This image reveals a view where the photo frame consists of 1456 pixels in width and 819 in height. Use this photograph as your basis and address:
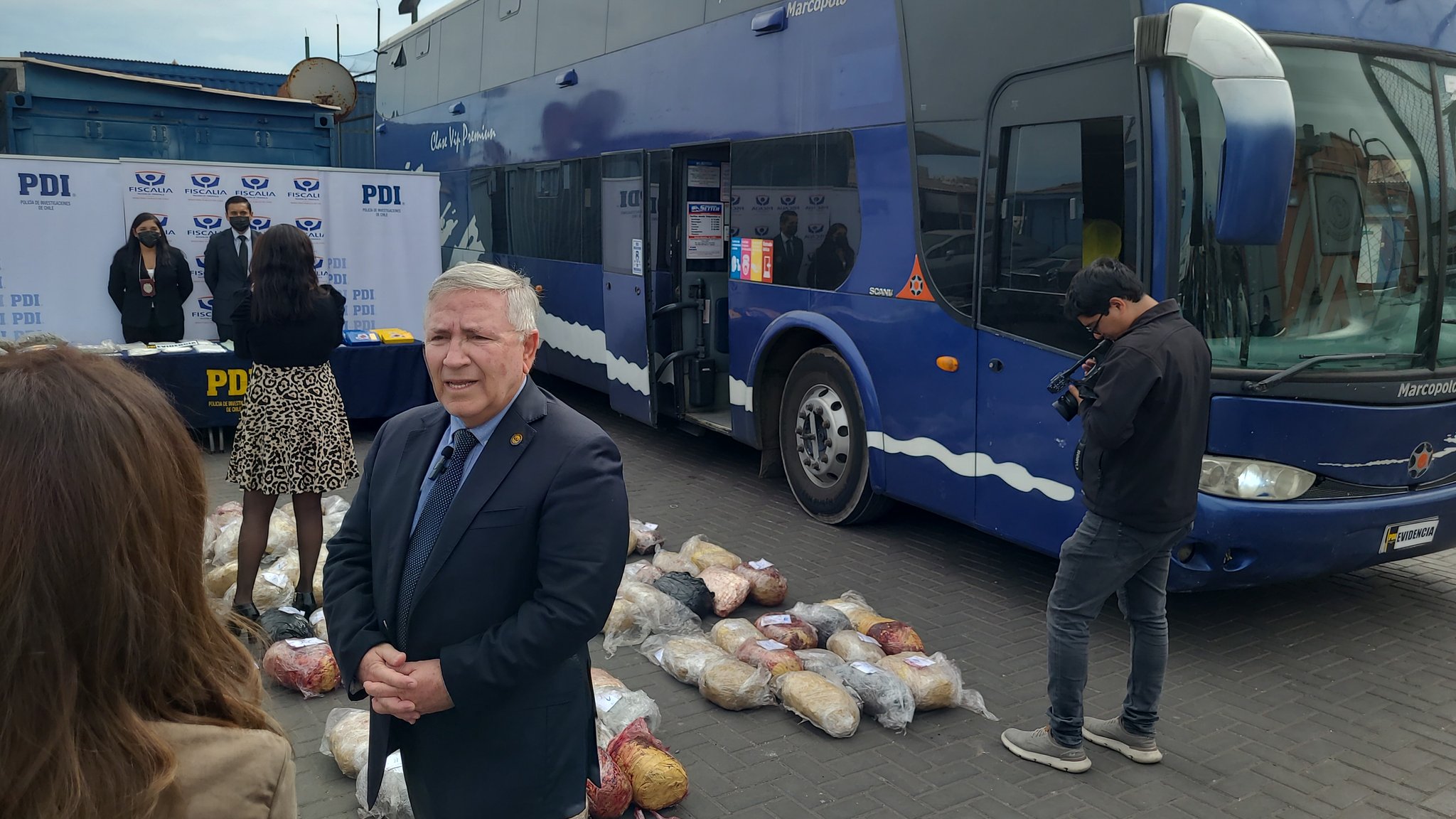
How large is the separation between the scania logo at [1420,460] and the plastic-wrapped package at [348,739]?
4.83 m

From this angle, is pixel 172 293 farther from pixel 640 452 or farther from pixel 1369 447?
pixel 1369 447

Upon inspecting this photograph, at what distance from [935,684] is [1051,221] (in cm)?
241

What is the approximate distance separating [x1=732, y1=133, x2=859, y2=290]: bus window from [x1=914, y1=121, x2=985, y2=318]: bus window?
2.23 feet

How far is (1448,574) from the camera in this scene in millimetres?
6680

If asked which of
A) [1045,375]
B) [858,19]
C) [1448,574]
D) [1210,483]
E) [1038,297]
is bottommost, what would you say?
[1448,574]

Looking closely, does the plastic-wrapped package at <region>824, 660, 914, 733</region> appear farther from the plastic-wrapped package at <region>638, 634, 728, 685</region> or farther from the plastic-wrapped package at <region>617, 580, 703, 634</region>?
the plastic-wrapped package at <region>617, 580, 703, 634</region>

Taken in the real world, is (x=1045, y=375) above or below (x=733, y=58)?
below

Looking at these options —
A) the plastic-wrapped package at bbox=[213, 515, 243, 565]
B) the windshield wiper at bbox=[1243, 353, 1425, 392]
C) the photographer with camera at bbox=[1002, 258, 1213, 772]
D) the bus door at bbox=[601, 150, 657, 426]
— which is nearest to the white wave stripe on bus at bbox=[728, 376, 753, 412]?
the bus door at bbox=[601, 150, 657, 426]

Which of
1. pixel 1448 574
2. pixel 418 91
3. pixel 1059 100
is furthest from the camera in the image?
pixel 418 91

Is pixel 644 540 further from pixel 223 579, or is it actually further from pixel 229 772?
pixel 229 772

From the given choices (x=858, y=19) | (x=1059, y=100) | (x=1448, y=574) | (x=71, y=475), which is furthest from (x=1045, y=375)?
(x=71, y=475)

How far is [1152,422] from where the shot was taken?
3.96 metres

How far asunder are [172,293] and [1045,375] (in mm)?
7429

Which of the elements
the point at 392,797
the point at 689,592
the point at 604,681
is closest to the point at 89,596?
the point at 392,797
